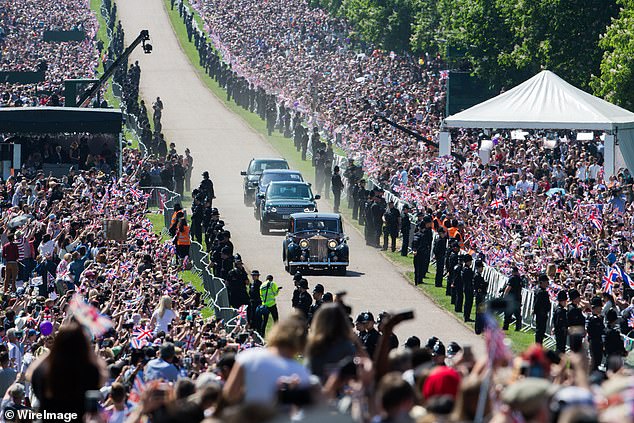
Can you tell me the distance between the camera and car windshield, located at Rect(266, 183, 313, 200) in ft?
136

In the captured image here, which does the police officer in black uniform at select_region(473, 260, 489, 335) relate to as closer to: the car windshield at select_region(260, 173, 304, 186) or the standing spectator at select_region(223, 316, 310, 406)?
the car windshield at select_region(260, 173, 304, 186)

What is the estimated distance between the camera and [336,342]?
13.0 m

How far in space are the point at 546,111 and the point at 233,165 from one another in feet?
56.4

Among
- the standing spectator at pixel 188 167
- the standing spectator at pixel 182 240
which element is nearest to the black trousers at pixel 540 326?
the standing spectator at pixel 182 240

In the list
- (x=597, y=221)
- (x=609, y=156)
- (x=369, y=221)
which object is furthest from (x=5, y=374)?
(x=609, y=156)

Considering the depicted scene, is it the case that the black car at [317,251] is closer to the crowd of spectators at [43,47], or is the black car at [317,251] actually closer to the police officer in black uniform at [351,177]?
the police officer in black uniform at [351,177]

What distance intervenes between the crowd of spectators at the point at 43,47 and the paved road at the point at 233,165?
278cm

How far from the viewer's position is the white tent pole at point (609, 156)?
131ft

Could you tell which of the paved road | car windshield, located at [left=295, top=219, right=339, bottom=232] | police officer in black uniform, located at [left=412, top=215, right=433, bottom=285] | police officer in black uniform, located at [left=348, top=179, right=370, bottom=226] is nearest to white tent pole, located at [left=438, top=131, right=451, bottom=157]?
police officer in black uniform, located at [left=348, top=179, right=370, bottom=226]

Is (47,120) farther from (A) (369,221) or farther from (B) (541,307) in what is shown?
(B) (541,307)

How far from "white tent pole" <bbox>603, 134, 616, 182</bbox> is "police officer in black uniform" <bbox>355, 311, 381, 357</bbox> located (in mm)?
19769

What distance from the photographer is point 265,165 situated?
47.3 m

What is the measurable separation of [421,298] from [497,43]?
26354 mm

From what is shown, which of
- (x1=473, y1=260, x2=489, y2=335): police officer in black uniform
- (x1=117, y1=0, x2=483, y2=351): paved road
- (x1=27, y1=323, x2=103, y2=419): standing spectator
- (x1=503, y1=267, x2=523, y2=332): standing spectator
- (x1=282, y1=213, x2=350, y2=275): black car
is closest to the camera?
(x1=27, y1=323, x2=103, y2=419): standing spectator
